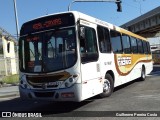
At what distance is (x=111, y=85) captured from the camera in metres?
12.6

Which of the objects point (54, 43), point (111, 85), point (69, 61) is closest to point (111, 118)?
point (69, 61)

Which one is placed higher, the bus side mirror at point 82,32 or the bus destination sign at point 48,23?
the bus destination sign at point 48,23

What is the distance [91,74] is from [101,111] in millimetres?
1462

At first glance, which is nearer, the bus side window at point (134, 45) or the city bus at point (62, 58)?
the city bus at point (62, 58)

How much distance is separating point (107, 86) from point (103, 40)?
1.73 meters

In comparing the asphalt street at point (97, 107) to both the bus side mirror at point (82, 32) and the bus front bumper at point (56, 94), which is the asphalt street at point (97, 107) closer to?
the bus front bumper at point (56, 94)

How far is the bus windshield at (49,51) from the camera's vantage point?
9.84 metres

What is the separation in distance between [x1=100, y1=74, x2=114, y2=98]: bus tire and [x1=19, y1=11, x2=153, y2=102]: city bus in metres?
0.16

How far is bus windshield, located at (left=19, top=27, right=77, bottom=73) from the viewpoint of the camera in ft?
32.3

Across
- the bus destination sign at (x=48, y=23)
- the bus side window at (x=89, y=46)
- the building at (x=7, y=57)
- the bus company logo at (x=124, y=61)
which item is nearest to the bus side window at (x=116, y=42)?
the bus company logo at (x=124, y=61)

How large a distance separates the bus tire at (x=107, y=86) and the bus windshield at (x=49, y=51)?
8.70 ft

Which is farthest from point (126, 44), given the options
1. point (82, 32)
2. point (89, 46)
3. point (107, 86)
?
point (82, 32)

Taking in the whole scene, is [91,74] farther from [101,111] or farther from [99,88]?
[101,111]

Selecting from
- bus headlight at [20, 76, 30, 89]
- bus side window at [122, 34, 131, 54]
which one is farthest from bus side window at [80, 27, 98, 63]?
bus side window at [122, 34, 131, 54]
